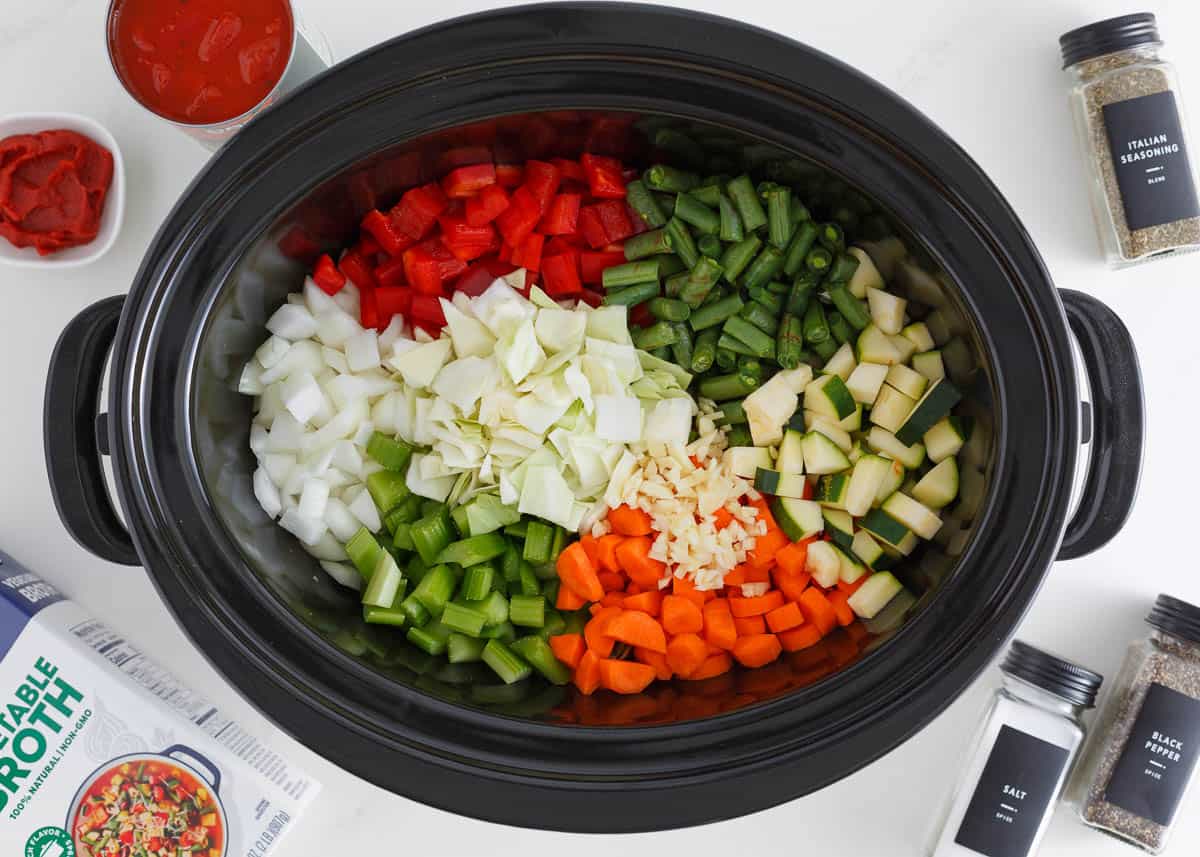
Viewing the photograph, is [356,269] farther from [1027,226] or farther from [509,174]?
[1027,226]

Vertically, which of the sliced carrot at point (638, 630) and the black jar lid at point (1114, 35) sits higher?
the black jar lid at point (1114, 35)

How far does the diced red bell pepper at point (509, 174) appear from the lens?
125 centimetres

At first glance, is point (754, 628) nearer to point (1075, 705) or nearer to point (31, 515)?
point (1075, 705)

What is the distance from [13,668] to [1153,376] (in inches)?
62.9

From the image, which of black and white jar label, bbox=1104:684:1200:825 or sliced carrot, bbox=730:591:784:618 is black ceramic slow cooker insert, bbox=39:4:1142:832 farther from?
black and white jar label, bbox=1104:684:1200:825

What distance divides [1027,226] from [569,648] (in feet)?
2.84

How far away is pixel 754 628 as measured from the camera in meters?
1.25

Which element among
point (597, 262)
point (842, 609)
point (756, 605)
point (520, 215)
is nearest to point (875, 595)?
point (842, 609)

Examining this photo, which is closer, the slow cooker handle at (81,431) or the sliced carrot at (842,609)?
the slow cooker handle at (81,431)

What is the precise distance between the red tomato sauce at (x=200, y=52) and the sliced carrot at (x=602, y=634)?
75 cm

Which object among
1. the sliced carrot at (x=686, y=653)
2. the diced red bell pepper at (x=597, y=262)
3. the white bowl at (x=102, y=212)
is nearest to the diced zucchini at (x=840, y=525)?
the sliced carrot at (x=686, y=653)

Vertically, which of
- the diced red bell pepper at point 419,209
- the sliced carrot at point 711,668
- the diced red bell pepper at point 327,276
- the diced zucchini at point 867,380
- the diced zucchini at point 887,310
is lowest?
the sliced carrot at point 711,668

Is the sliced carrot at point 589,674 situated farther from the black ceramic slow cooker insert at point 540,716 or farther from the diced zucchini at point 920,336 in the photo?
the diced zucchini at point 920,336

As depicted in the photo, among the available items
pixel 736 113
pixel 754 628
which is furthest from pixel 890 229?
pixel 754 628
